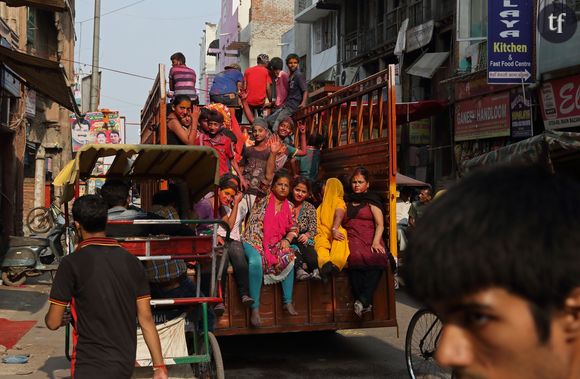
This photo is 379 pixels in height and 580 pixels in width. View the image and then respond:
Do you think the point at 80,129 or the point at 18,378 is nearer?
the point at 18,378

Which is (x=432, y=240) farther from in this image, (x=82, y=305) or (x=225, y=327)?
(x=225, y=327)

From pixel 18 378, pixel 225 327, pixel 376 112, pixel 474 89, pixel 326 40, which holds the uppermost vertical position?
pixel 326 40

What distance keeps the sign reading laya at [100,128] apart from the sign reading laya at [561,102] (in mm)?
12236

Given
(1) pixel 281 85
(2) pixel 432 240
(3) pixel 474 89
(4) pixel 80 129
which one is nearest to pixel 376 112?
(1) pixel 281 85

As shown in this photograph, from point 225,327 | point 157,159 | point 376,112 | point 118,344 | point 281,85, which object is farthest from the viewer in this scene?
point 281,85

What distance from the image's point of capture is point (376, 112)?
946cm

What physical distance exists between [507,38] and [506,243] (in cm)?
1779

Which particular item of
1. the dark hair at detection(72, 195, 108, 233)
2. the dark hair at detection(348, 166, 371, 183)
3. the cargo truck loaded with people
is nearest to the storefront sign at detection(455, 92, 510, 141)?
the cargo truck loaded with people

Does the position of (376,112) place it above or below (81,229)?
above

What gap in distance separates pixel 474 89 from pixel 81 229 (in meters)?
19.7

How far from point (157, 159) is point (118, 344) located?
14.5 feet

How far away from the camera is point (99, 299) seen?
4.57m

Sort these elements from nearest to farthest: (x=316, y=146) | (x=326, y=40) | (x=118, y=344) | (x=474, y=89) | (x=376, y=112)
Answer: (x=118, y=344) → (x=376, y=112) → (x=316, y=146) → (x=474, y=89) → (x=326, y=40)

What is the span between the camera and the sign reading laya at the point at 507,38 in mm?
17859
